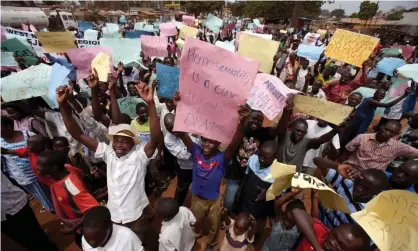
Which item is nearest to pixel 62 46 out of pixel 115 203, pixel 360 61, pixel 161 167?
pixel 161 167

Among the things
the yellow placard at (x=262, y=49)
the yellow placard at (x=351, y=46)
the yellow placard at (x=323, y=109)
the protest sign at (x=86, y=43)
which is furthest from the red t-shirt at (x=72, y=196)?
the yellow placard at (x=351, y=46)

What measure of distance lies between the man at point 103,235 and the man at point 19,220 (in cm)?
116

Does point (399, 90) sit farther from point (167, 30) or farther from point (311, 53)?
point (167, 30)

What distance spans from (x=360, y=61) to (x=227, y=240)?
435 cm

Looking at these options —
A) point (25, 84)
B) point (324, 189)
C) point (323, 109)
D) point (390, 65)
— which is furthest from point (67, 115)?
point (390, 65)

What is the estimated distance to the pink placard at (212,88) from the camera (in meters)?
2.02

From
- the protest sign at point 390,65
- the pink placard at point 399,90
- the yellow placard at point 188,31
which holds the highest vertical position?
the yellow placard at point 188,31

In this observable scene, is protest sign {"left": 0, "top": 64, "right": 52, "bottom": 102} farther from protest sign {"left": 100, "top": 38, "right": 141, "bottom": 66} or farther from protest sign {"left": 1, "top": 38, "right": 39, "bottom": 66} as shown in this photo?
protest sign {"left": 1, "top": 38, "right": 39, "bottom": 66}

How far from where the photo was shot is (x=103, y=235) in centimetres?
173

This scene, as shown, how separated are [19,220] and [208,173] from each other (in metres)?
2.07

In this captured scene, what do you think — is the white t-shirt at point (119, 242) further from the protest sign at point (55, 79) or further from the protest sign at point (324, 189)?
the protest sign at point (55, 79)

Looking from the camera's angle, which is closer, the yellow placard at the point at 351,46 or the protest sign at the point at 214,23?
the yellow placard at the point at 351,46

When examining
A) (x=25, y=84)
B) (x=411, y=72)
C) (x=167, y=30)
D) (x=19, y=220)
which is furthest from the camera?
(x=167, y=30)

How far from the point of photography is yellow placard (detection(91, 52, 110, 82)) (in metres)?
3.25
